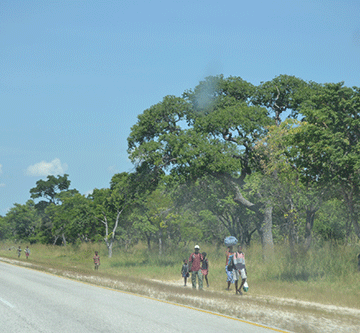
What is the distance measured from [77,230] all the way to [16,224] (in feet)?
154

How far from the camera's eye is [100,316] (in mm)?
10242

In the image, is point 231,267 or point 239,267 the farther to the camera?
point 231,267

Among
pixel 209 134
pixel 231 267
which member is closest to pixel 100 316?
pixel 231 267

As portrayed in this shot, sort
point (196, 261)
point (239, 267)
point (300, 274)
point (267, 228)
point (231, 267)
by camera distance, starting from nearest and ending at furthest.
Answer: point (239, 267) < point (231, 267) < point (196, 261) < point (300, 274) < point (267, 228)

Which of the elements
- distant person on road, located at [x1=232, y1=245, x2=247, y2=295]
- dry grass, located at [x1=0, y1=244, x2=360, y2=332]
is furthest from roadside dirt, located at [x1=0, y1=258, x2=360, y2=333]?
distant person on road, located at [x1=232, y1=245, x2=247, y2=295]

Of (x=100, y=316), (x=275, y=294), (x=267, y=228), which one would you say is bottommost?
(x=275, y=294)

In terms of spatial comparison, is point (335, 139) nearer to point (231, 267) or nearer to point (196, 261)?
point (231, 267)

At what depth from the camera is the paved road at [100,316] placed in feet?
28.9

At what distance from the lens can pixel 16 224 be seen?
91000mm

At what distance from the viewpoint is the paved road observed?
881cm

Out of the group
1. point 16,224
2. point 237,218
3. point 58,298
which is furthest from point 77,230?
point 16,224

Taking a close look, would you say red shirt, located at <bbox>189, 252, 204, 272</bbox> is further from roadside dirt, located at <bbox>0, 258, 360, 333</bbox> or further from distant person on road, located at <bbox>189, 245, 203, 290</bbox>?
roadside dirt, located at <bbox>0, 258, 360, 333</bbox>

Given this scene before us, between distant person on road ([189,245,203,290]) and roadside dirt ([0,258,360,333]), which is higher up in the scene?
distant person on road ([189,245,203,290])

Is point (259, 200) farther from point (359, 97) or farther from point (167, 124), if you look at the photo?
point (359, 97)
